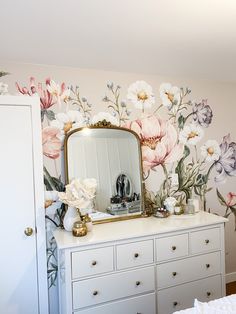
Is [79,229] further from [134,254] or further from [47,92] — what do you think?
[47,92]

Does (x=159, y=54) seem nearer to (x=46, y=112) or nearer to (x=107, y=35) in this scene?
(x=107, y=35)

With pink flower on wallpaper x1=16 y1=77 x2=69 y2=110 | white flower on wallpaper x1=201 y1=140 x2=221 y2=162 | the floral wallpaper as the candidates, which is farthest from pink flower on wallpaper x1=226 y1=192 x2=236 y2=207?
pink flower on wallpaper x1=16 y1=77 x2=69 y2=110

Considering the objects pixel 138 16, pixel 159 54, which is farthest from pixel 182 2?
pixel 159 54

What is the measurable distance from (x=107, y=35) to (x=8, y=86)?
34.8 inches

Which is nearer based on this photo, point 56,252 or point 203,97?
point 56,252

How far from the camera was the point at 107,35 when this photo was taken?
1714mm

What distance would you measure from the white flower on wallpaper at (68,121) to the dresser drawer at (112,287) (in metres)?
1.19

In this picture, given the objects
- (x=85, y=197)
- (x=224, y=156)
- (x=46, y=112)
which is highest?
(x=46, y=112)

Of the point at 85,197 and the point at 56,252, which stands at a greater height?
the point at 85,197

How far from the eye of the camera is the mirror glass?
7.31 feet

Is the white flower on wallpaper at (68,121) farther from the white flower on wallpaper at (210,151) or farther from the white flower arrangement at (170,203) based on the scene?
the white flower on wallpaper at (210,151)

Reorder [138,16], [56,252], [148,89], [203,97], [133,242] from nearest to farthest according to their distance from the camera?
[138,16], [133,242], [56,252], [148,89], [203,97]

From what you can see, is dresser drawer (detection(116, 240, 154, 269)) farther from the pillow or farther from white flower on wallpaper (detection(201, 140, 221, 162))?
white flower on wallpaper (detection(201, 140, 221, 162))

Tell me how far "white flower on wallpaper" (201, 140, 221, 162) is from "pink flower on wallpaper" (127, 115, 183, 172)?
0.29 m
